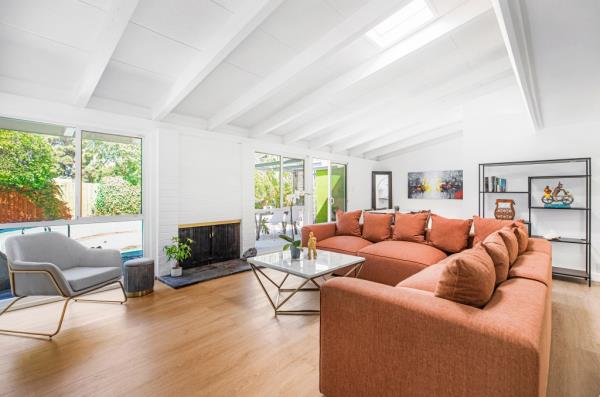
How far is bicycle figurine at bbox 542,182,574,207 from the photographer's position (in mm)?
4102

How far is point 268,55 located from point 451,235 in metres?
3.01

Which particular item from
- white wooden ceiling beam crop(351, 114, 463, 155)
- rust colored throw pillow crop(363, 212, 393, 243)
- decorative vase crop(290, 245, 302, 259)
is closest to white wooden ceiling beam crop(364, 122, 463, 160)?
white wooden ceiling beam crop(351, 114, 463, 155)

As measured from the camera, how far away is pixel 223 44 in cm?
261

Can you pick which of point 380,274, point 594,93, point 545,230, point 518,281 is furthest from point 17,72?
point 545,230

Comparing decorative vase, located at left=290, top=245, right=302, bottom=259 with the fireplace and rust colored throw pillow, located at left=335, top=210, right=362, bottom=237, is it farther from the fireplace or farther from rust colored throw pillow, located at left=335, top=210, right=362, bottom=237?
the fireplace

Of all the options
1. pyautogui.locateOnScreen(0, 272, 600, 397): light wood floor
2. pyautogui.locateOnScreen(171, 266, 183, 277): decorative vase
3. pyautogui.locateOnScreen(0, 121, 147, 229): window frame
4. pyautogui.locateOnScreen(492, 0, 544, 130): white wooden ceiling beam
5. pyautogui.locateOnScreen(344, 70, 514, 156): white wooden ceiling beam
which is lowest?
pyautogui.locateOnScreen(0, 272, 600, 397): light wood floor

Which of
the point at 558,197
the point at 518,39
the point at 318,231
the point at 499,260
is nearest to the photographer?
the point at 499,260

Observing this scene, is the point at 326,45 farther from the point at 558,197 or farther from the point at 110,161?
the point at 558,197

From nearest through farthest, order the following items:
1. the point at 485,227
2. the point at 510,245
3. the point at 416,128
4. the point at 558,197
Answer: the point at 510,245
the point at 485,227
the point at 558,197
the point at 416,128

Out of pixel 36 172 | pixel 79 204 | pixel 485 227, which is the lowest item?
pixel 485 227

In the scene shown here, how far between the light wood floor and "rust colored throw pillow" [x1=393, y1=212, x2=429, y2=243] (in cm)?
152

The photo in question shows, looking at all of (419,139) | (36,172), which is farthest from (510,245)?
(419,139)

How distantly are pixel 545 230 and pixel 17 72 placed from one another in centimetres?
700

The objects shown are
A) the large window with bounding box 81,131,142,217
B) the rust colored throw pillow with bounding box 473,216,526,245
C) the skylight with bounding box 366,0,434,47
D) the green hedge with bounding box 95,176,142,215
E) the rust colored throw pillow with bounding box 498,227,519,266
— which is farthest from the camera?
the green hedge with bounding box 95,176,142,215
